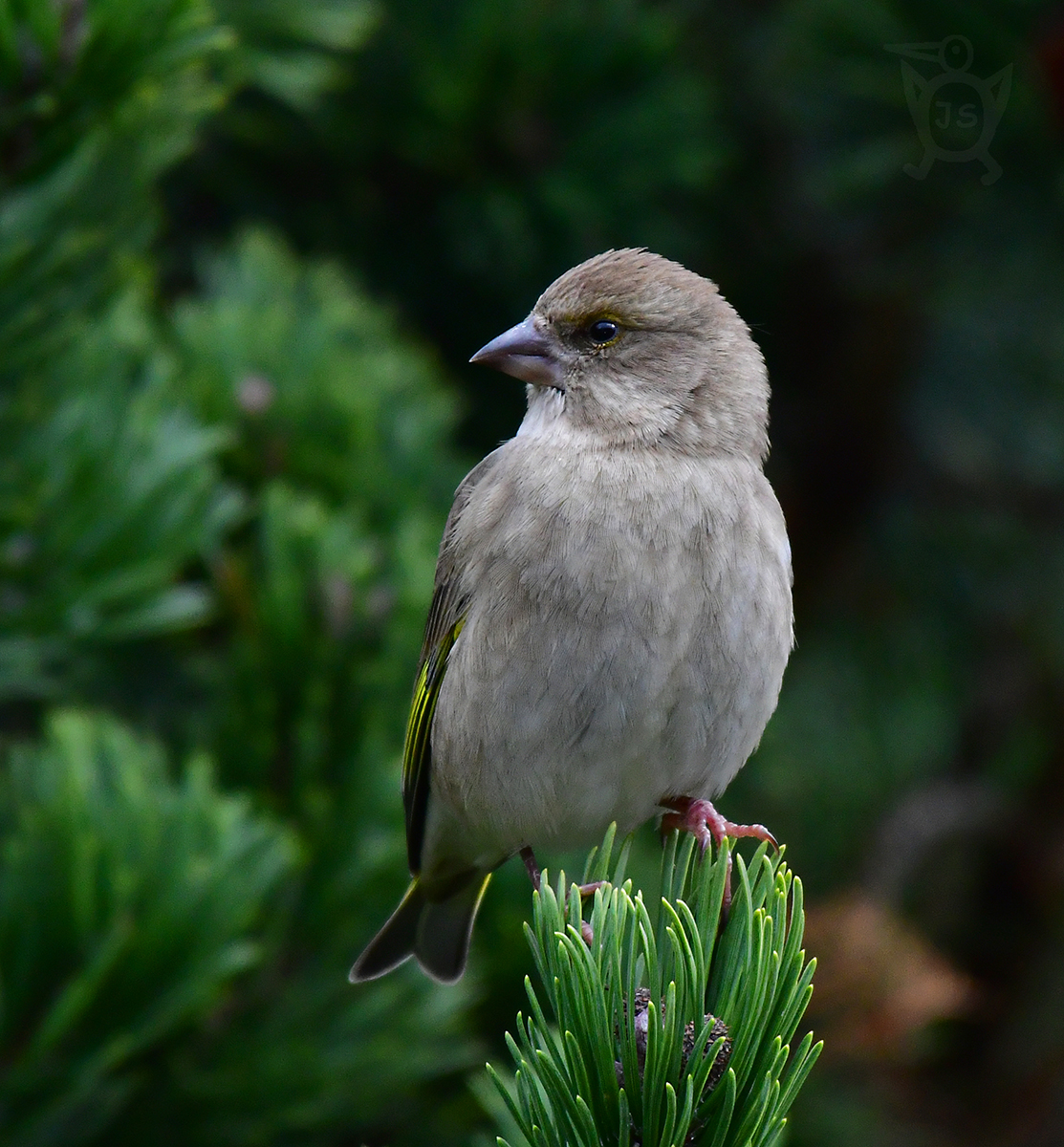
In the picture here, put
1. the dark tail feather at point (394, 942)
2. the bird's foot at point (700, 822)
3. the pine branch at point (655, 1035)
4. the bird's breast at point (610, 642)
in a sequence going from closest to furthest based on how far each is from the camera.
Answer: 1. the pine branch at point (655, 1035)
2. the bird's foot at point (700, 822)
3. the bird's breast at point (610, 642)
4. the dark tail feather at point (394, 942)

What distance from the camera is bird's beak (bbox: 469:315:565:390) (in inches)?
116

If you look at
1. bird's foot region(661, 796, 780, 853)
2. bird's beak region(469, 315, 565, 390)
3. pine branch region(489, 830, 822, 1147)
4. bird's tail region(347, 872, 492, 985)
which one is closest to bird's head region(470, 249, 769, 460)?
bird's beak region(469, 315, 565, 390)

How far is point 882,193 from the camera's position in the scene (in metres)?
3.85

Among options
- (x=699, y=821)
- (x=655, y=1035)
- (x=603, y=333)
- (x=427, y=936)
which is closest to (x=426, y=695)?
(x=427, y=936)

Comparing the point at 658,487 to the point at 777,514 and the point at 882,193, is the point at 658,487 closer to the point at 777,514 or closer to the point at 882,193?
the point at 777,514

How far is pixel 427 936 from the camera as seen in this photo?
2.83m

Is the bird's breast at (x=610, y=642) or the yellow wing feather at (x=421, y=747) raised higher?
the bird's breast at (x=610, y=642)

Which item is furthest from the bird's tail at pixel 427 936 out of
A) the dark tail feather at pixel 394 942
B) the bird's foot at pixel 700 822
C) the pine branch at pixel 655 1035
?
the pine branch at pixel 655 1035

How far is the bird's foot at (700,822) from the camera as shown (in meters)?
2.35

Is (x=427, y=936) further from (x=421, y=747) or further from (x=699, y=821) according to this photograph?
(x=699, y=821)

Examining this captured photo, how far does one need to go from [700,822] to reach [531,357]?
1.00 m

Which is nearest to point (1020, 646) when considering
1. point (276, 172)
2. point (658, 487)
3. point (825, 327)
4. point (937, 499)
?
point (937, 499)

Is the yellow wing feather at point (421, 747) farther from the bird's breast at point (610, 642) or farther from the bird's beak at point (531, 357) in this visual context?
the bird's beak at point (531, 357)

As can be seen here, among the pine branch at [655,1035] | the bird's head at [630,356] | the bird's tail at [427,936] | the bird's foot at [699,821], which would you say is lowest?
the bird's tail at [427,936]
